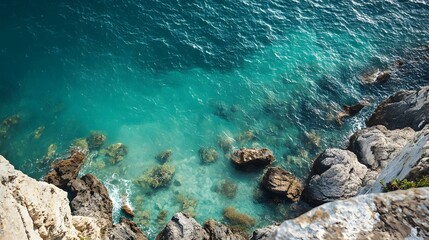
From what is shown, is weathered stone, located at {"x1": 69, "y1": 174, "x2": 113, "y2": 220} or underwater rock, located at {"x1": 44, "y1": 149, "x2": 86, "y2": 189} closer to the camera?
weathered stone, located at {"x1": 69, "y1": 174, "x2": 113, "y2": 220}

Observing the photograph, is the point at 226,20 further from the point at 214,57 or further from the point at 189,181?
the point at 189,181

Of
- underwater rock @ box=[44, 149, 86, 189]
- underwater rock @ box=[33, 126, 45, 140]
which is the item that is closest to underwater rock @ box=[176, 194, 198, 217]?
underwater rock @ box=[44, 149, 86, 189]

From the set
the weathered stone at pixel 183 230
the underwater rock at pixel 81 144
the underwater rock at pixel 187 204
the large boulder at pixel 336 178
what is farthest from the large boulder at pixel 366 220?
the underwater rock at pixel 81 144

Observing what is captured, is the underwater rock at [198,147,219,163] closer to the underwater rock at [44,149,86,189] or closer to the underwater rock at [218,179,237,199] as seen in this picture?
the underwater rock at [218,179,237,199]

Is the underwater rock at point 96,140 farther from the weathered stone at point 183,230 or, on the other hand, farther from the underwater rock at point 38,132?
the weathered stone at point 183,230

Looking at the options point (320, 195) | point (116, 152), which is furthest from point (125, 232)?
point (320, 195)

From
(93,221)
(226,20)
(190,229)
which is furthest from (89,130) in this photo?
(226,20)
